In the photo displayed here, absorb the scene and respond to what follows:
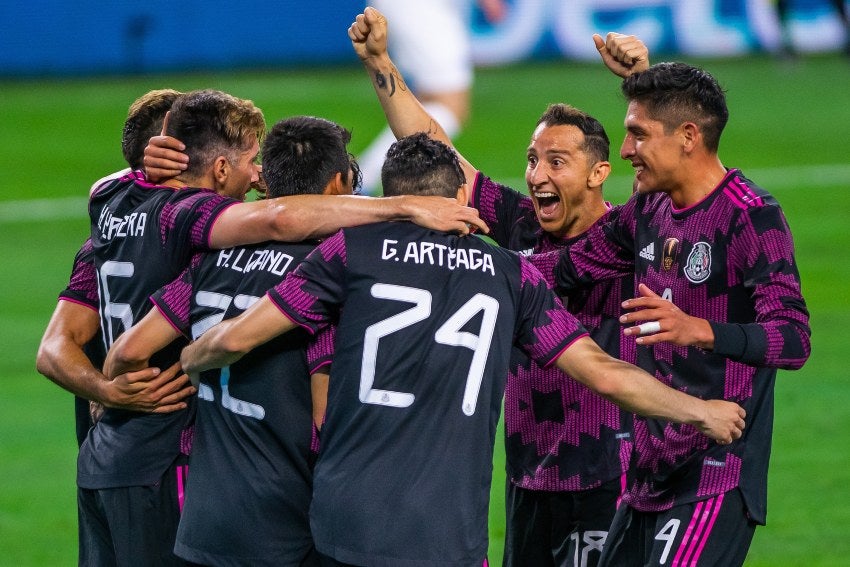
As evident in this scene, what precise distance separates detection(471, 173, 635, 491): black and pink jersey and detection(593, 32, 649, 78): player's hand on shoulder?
690 millimetres

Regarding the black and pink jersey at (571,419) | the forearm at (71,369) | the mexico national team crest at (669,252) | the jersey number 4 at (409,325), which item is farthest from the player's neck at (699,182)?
the forearm at (71,369)

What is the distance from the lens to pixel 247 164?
17.7 feet

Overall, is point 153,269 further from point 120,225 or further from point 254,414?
point 254,414

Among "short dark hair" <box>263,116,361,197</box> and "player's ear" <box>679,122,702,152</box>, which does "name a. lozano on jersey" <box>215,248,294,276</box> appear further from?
"player's ear" <box>679,122,702,152</box>

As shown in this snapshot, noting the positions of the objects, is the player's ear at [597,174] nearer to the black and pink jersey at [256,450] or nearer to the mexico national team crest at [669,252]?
the mexico national team crest at [669,252]

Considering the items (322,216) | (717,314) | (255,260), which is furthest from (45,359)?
(717,314)

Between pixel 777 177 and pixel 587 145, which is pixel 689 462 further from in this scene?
pixel 777 177

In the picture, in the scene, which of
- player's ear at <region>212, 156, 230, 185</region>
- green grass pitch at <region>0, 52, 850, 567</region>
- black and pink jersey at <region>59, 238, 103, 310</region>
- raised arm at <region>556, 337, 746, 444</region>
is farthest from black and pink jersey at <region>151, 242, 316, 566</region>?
green grass pitch at <region>0, 52, 850, 567</region>

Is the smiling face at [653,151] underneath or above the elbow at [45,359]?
above

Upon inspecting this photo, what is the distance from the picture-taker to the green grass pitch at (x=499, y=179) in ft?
27.4

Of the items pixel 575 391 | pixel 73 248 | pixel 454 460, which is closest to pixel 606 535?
pixel 575 391

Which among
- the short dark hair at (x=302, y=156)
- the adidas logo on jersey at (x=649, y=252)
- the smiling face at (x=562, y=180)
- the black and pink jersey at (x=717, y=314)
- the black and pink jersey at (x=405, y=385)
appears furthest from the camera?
the smiling face at (x=562, y=180)

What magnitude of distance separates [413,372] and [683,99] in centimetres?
Answer: 146

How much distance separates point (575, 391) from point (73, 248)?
430 inches
